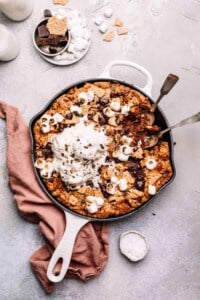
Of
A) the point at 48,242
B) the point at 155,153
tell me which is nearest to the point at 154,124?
the point at 155,153

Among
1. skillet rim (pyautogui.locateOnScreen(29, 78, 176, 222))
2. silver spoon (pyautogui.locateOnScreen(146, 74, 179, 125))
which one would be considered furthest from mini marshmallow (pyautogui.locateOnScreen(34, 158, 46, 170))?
silver spoon (pyautogui.locateOnScreen(146, 74, 179, 125))

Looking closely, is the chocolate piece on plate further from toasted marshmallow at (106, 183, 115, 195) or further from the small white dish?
toasted marshmallow at (106, 183, 115, 195)

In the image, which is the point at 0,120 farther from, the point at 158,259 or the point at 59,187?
the point at 158,259

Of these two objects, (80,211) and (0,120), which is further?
(0,120)

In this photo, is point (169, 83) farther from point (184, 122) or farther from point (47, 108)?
point (47, 108)

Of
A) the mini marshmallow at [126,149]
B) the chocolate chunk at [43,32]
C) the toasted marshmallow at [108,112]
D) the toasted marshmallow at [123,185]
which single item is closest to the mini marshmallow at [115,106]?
the toasted marshmallow at [108,112]

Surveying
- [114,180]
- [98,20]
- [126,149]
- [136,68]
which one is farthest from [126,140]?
[98,20]

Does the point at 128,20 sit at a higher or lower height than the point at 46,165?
higher
